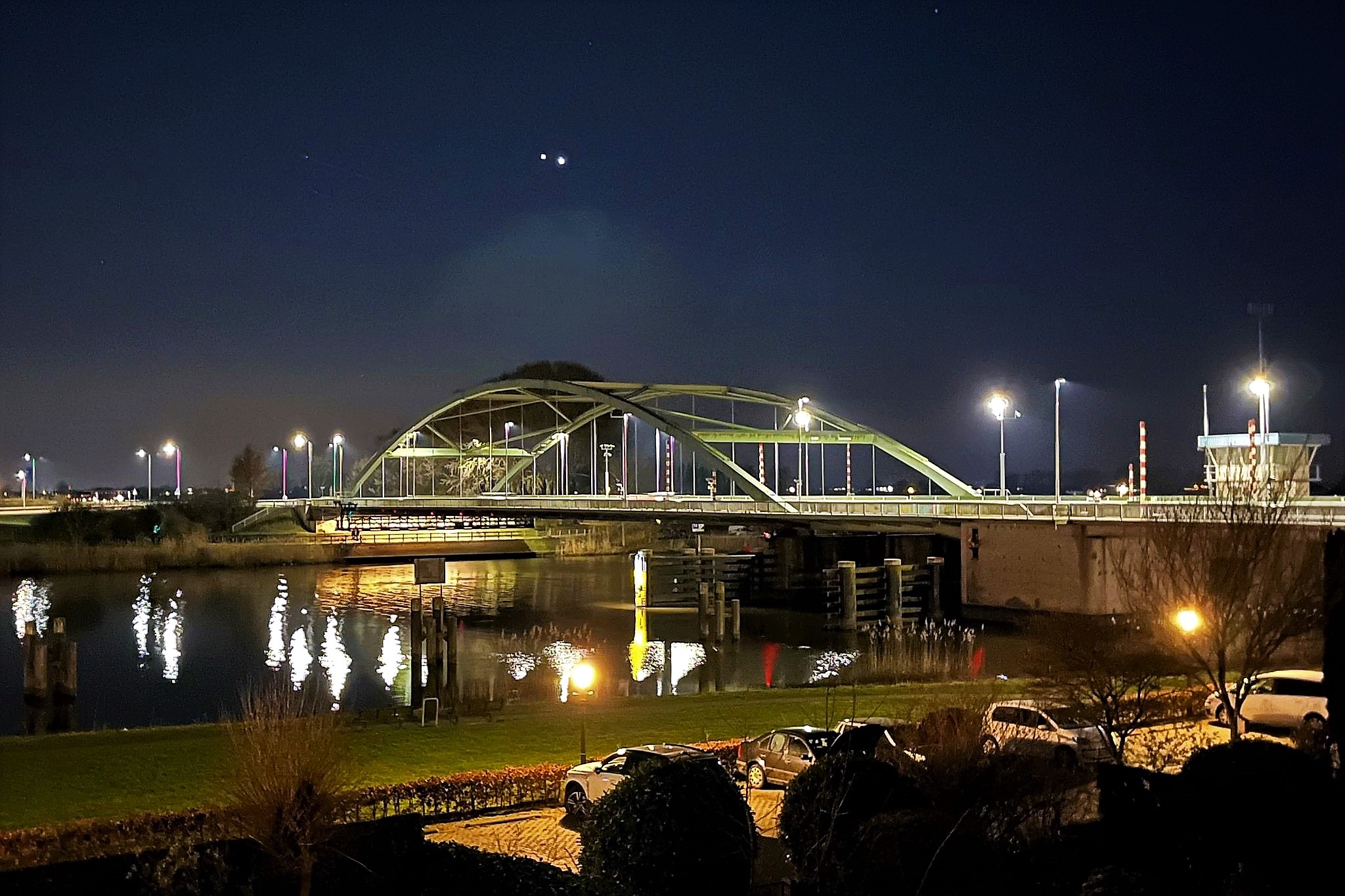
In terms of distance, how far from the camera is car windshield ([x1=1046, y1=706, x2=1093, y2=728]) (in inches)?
715

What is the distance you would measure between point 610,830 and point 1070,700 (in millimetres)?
10716

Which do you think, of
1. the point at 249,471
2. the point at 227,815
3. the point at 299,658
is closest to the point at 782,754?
the point at 227,815

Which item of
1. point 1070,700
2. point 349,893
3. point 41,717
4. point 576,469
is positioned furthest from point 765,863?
point 576,469

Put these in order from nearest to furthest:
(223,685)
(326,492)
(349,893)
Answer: (349,893)
(223,685)
(326,492)

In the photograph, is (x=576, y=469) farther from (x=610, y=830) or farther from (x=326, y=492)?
(x=610, y=830)

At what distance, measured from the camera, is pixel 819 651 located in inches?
1774

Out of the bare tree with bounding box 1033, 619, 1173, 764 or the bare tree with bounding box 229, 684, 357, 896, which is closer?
the bare tree with bounding box 229, 684, 357, 896

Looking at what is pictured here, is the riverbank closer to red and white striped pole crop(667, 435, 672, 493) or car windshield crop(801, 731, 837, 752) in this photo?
red and white striped pole crop(667, 435, 672, 493)

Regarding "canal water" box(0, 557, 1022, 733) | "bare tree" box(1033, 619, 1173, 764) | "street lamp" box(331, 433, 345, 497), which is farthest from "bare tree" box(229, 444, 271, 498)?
"bare tree" box(1033, 619, 1173, 764)

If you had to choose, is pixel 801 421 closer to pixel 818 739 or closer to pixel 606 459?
pixel 606 459

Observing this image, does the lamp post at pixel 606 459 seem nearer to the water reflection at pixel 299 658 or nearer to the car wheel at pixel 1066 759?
the water reflection at pixel 299 658

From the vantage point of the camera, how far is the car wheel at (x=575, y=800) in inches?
639

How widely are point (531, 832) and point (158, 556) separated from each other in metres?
71.7

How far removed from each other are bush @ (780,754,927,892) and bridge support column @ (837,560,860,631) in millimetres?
38943
